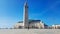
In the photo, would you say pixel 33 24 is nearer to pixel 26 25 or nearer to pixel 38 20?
pixel 38 20

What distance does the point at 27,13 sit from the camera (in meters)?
63.3

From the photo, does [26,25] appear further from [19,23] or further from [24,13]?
[19,23]

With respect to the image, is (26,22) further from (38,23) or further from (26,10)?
(38,23)

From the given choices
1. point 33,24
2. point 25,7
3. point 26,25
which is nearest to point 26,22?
point 26,25

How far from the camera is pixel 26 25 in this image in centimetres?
6431

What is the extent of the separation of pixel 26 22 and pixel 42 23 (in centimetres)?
912

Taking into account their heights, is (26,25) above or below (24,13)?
below

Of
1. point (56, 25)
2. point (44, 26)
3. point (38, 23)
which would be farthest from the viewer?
point (38, 23)

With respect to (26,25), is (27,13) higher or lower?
higher

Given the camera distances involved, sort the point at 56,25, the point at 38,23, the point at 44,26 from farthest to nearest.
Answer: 1. the point at 38,23
2. the point at 44,26
3. the point at 56,25

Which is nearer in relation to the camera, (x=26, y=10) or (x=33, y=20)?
(x=26, y=10)

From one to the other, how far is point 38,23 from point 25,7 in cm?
1162

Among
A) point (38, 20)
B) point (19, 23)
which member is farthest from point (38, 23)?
point (19, 23)

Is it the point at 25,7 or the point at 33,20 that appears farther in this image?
the point at 33,20
